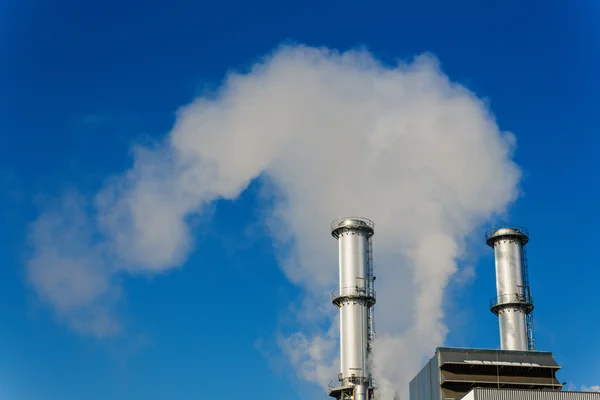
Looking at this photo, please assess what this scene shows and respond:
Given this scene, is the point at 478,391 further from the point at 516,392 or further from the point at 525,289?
the point at 525,289

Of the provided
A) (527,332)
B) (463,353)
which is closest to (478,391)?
(463,353)

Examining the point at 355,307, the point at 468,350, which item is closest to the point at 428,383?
the point at 468,350

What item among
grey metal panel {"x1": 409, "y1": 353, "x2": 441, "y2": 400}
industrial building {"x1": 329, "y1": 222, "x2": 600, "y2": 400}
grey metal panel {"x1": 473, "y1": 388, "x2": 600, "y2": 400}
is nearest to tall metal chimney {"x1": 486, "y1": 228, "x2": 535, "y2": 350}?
industrial building {"x1": 329, "y1": 222, "x2": 600, "y2": 400}

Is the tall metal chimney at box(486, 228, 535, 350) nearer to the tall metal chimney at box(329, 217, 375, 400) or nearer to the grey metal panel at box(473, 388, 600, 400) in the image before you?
the tall metal chimney at box(329, 217, 375, 400)

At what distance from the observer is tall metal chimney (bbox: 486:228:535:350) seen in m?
110

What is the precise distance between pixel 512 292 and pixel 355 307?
23.3m

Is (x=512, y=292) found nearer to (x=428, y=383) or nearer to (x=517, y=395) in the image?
(x=428, y=383)

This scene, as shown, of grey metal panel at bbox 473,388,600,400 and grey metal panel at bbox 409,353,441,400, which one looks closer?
grey metal panel at bbox 473,388,600,400

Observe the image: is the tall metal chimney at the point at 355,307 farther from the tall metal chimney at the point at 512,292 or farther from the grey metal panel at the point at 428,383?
the tall metal chimney at the point at 512,292

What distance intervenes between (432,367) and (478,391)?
769 inches

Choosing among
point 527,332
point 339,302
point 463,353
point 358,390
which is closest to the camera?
point 463,353

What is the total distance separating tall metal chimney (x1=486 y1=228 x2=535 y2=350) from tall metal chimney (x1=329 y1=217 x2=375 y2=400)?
19109 millimetres

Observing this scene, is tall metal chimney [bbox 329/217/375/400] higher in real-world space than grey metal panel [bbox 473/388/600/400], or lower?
higher

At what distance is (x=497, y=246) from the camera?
4523 inches
